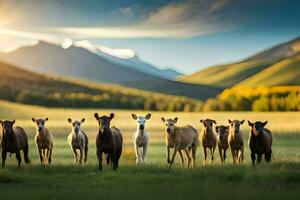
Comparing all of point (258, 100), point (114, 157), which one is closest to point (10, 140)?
point (114, 157)

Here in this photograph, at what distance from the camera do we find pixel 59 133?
44812 mm

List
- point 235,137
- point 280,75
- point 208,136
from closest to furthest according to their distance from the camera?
point 235,137 < point 208,136 < point 280,75

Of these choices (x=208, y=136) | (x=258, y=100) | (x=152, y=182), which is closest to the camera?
(x=152, y=182)

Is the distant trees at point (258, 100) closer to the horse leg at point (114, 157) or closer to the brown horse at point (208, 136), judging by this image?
the brown horse at point (208, 136)

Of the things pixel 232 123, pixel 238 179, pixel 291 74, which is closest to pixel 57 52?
pixel 291 74

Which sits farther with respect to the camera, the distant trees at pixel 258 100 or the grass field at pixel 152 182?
the distant trees at pixel 258 100

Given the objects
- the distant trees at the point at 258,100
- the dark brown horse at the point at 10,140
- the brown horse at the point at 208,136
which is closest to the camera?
the dark brown horse at the point at 10,140

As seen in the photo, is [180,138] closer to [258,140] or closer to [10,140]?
[258,140]

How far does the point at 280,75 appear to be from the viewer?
86.0m

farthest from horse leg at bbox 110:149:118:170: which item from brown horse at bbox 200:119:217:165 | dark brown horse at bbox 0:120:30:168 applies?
brown horse at bbox 200:119:217:165

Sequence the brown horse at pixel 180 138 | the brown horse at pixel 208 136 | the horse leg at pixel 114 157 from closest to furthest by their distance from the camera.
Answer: the horse leg at pixel 114 157 → the brown horse at pixel 180 138 → the brown horse at pixel 208 136

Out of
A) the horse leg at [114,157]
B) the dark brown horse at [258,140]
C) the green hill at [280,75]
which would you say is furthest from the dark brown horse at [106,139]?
the green hill at [280,75]

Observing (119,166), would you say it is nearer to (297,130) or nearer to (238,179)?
(238,179)

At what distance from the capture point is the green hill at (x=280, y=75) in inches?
3241
